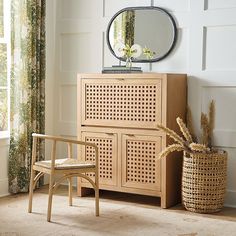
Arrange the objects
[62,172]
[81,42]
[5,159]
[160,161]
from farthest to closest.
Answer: [81,42]
[5,159]
[160,161]
[62,172]

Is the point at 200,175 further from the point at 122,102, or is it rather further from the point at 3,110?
the point at 3,110

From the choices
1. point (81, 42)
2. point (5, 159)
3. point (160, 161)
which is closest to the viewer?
point (160, 161)

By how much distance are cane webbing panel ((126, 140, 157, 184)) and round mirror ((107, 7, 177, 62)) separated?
2.70 ft

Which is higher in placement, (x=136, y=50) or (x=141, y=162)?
(x=136, y=50)

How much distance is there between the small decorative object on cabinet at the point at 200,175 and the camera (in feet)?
14.1

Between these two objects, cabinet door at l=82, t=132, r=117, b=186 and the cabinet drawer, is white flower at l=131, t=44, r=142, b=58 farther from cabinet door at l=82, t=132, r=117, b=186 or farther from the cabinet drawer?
cabinet door at l=82, t=132, r=117, b=186

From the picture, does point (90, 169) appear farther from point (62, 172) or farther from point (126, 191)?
point (126, 191)

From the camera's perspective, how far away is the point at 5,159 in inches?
193

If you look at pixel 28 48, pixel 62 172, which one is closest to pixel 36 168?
pixel 62 172

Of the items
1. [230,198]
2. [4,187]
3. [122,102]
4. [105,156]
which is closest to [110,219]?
[105,156]

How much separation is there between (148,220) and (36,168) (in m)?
0.95

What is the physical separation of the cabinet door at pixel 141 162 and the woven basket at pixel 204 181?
26 centimetres

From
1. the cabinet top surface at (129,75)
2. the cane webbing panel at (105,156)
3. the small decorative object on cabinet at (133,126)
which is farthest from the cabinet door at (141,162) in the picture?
the cabinet top surface at (129,75)

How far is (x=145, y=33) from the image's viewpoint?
4.85 meters
